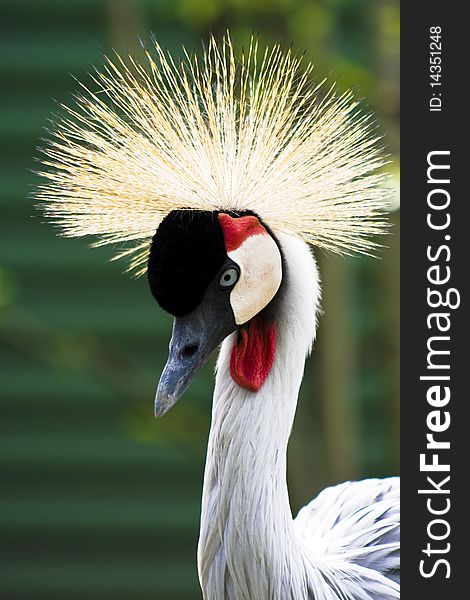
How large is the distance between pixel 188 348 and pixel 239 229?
0.18 m

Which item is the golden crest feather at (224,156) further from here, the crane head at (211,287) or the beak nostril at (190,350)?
the beak nostril at (190,350)

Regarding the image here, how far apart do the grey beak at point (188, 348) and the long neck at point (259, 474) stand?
0.32 ft

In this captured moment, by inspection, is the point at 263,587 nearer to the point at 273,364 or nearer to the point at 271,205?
the point at 273,364

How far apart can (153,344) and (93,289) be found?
0.25 meters

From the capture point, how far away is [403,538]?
1.62m

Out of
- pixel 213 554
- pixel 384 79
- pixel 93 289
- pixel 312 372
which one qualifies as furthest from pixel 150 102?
pixel 93 289

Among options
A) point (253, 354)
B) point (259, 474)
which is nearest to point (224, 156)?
point (253, 354)

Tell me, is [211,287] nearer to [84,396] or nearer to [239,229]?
[239,229]

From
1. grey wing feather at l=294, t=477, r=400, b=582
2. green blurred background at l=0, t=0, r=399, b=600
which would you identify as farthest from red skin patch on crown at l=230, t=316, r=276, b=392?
green blurred background at l=0, t=0, r=399, b=600

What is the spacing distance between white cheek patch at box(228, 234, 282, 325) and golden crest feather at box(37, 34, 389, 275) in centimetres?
6

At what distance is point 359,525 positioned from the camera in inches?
73.1

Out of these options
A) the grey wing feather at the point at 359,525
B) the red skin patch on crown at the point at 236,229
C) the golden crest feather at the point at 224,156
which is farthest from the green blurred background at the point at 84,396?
the red skin patch on crown at the point at 236,229

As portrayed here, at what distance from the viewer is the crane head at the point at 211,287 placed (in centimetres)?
147

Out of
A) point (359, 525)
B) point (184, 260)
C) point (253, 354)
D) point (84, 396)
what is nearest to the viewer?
point (184, 260)
